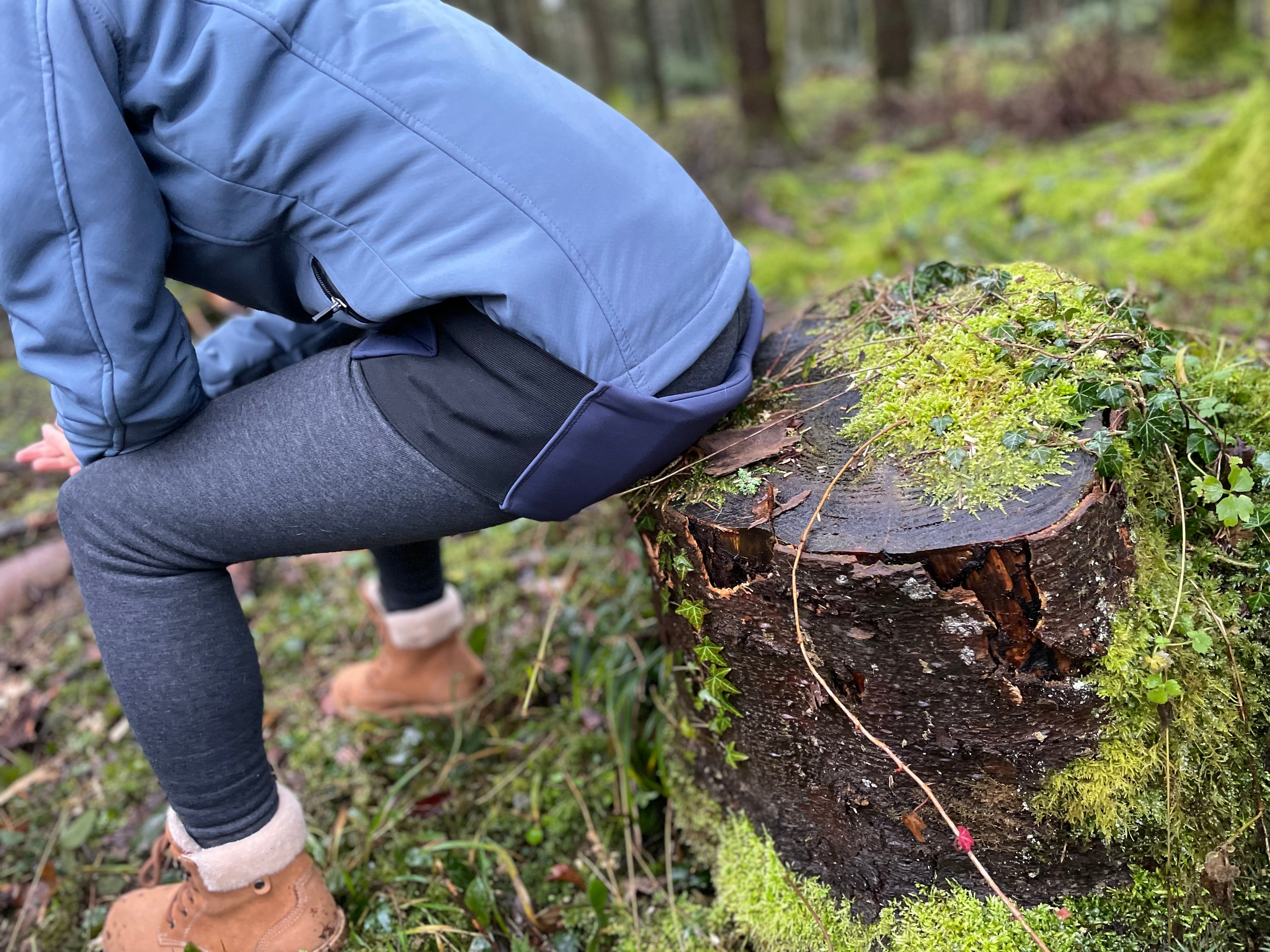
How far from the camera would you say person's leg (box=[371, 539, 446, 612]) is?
2383 mm

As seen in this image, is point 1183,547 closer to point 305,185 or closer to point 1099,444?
point 1099,444

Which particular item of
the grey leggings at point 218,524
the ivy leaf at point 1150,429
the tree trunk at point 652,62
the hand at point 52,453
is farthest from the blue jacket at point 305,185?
the tree trunk at point 652,62

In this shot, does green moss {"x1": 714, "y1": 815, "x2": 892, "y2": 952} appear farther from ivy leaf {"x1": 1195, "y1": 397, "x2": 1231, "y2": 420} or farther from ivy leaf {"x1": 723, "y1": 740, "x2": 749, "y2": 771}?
ivy leaf {"x1": 1195, "y1": 397, "x2": 1231, "y2": 420}

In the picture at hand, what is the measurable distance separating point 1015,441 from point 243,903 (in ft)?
5.83

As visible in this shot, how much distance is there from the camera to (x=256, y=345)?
1.99 meters

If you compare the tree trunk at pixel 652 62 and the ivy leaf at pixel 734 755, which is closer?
the ivy leaf at pixel 734 755

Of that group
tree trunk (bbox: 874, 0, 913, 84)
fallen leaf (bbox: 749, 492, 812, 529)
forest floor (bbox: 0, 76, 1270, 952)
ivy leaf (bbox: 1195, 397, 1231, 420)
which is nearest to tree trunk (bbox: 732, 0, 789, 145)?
tree trunk (bbox: 874, 0, 913, 84)

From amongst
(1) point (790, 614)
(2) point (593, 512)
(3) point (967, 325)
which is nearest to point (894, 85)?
(2) point (593, 512)

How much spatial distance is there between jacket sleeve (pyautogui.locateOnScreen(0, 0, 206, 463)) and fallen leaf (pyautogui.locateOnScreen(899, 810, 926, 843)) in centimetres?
158

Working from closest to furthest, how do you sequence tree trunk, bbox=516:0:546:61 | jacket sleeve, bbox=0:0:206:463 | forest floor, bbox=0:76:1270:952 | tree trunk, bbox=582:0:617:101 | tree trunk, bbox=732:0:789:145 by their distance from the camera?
1. jacket sleeve, bbox=0:0:206:463
2. forest floor, bbox=0:76:1270:952
3. tree trunk, bbox=732:0:789:145
4. tree trunk, bbox=516:0:546:61
5. tree trunk, bbox=582:0:617:101

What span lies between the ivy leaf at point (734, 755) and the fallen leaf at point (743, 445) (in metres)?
0.63

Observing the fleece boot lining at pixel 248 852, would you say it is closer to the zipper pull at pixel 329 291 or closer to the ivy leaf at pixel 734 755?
the ivy leaf at pixel 734 755

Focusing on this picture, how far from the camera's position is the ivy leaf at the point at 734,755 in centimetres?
182

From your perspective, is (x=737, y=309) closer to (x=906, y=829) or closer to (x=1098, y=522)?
(x=1098, y=522)
